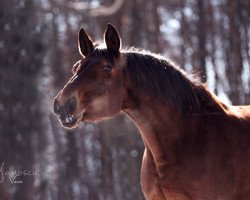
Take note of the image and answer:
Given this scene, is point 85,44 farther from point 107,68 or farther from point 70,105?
Answer: point 70,105

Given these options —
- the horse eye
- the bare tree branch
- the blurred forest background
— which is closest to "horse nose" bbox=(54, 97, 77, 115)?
the horse eye

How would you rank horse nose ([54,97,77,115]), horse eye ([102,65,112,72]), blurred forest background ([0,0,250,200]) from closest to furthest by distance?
horse nose ([54,97,77,115]) → horse eye ([102,65,112,72]) → blurred forest background ([0,0,250,200])

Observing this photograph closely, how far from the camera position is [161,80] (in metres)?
5.79

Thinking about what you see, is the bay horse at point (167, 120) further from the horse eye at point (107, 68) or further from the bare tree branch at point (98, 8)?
the bare tree branch at point (98, 8)

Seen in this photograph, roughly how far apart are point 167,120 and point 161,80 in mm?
352

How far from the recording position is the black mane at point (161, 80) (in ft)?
19.0

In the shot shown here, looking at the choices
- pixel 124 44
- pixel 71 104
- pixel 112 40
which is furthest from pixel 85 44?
pixel 124 44

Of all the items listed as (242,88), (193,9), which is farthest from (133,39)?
(242,88)

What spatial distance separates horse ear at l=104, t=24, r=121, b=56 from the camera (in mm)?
5805

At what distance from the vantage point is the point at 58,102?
5.52 metres

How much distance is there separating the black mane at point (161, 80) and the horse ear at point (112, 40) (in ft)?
0.22

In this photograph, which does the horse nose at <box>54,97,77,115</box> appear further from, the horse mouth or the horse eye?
the horse eye

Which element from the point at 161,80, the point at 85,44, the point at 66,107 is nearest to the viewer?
the point at 66,107

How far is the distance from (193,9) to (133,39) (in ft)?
6.72
